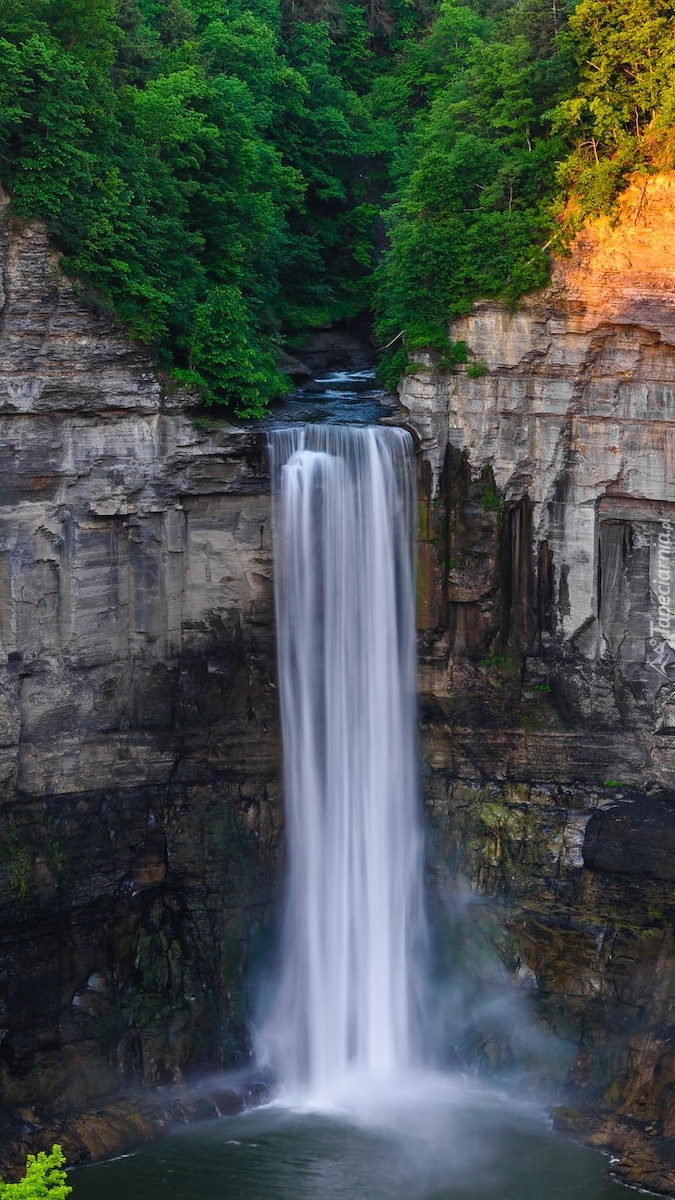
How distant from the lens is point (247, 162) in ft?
125

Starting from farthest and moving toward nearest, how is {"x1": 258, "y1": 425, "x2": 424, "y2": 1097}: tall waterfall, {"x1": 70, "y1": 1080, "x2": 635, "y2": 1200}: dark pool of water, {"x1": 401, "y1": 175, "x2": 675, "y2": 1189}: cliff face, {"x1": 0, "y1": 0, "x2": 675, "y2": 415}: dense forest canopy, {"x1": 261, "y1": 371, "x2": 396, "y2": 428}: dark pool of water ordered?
{"x1": 261, "y1": 371, "x2": 396, "y2": 428}: dark pool of water, {"x1": 258, "y1": 425, "x2": 424, "y2": 1097}: tall waterfall, {"x1": 401, "y1": 175, "x2": 675, "y2": 1189}: cliff face, {"x1": 0, "y1": 0, "x2": 675, "y2": 415}: dense forest canopy, {"x1": 70, "y1": 1080, "x2": 635, "y2": 1200}: dark pool of water

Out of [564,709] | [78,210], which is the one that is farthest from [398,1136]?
[78,210]

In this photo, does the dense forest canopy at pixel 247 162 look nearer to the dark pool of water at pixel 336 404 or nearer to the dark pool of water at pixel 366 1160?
the dark pool of water at pixel 336 404

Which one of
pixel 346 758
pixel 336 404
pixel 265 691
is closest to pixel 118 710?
pixel 265 691

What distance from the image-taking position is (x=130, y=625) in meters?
35.8

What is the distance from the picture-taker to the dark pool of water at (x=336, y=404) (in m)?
36.8

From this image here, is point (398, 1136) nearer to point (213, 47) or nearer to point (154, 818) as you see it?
point (154, 818)

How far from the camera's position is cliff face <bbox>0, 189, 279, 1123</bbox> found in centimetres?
3397

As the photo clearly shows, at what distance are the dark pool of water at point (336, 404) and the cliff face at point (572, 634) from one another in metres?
1.32

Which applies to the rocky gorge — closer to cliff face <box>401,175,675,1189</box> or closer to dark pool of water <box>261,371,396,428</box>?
cliff face <box>401,175,675,1189</box>

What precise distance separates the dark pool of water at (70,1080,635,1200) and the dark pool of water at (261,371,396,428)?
13.8 m

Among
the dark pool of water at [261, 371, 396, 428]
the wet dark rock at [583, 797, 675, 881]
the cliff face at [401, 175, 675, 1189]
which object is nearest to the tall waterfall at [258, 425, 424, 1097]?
the cliff face at [401, 175, 675, 1189]

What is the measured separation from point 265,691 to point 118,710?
3132mm

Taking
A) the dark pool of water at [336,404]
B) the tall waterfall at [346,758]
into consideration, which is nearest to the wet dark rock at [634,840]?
the tall waterfall at [346,758]
